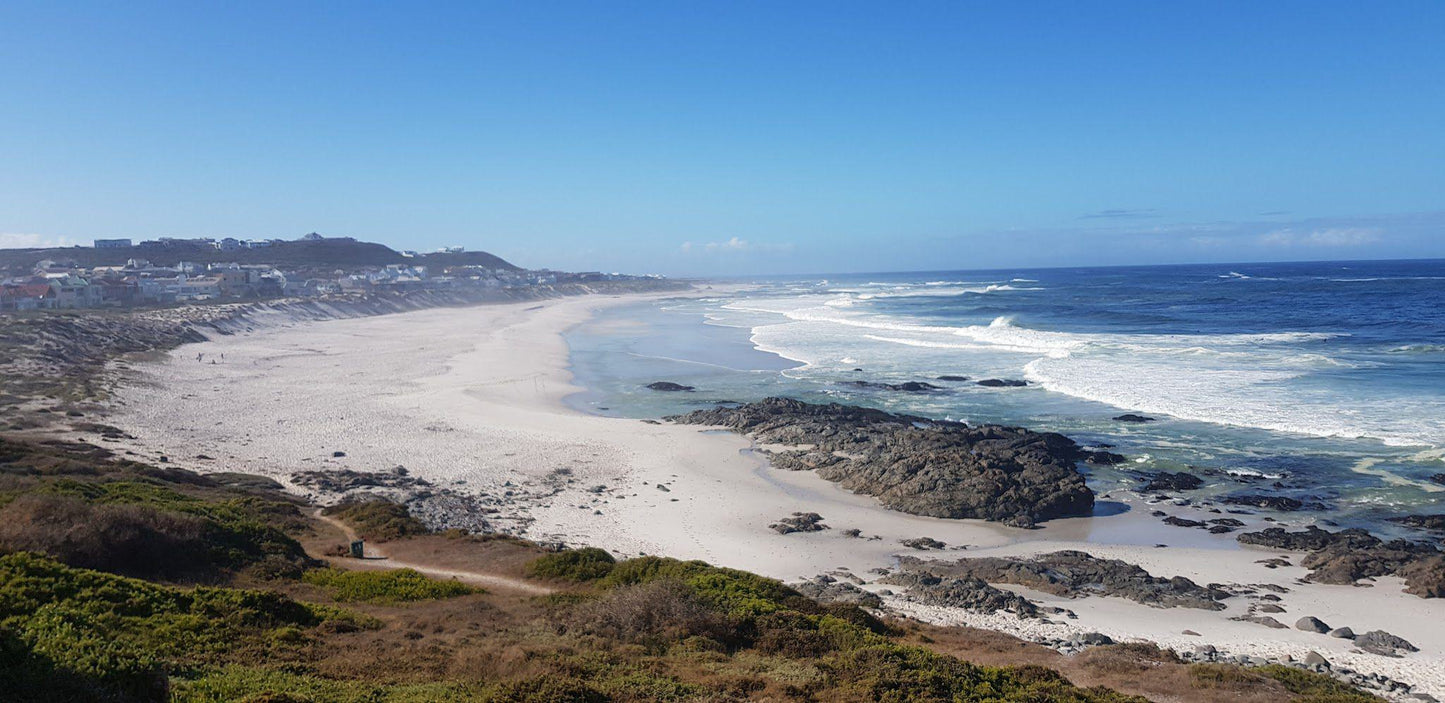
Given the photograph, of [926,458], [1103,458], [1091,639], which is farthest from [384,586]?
[1103,458]

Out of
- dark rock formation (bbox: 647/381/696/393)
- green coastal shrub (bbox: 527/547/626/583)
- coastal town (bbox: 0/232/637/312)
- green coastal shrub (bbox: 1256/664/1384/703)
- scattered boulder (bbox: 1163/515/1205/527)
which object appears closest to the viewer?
green coastal shrub (bbox: 1256/664/1384/703)

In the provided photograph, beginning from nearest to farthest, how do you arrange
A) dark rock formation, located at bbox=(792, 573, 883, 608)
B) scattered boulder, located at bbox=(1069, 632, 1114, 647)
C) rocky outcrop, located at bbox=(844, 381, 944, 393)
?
scattered boulder, located at bbox=(1069, 632, 1114, 647) → dark rock formation, located at bbox=(792, 573, 883, 608) → rocky outcrop, located at bbox=(844, 381, 944, 393)

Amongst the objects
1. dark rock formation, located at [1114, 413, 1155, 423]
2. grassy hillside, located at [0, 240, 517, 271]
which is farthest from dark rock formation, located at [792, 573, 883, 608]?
grassy hillside, located at [0, 240, 517, 271]

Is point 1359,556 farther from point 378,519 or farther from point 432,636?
point 378,519

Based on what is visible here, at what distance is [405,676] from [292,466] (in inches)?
630

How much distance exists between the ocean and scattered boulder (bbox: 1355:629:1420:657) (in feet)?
21.1

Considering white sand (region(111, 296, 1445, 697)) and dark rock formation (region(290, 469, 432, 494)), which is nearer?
white sand (region(111, 296, 1445, 697))

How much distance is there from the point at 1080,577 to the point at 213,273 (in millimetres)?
106197

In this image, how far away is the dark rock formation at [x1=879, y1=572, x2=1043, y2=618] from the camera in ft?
44.7

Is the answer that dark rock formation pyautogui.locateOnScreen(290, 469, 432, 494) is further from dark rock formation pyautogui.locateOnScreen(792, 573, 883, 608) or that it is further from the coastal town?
the coastal town

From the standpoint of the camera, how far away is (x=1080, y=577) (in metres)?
15.1

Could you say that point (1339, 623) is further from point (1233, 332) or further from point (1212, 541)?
point (1233, 332)

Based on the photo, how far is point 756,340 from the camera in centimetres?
5422

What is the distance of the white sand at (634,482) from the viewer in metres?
13.2
